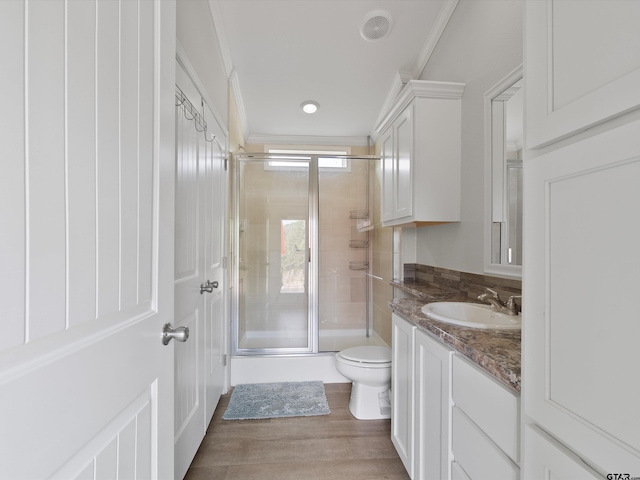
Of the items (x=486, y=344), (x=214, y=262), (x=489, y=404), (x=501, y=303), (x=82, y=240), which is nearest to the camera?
(x=82, y=240)

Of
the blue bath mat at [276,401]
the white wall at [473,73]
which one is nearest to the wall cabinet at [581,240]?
the white wall at [473,73]

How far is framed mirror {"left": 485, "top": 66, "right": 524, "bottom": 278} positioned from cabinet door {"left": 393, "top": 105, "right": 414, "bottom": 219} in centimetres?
43

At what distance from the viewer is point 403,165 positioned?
204 cm

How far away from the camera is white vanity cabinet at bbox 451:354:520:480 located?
0.75m

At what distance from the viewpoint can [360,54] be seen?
237cm

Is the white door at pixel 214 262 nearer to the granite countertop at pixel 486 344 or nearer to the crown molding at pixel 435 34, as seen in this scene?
the granite countertop at pixel 486 344

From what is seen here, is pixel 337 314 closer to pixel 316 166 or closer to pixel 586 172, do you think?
pixel 316 166

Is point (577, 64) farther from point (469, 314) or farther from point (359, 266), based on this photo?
point (359, 266)

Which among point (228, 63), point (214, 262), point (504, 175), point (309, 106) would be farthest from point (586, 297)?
point (309, 106)

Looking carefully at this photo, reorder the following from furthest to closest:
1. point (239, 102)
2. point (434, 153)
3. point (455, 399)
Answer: point (239, 102), point (434, 153), point (455, 399)

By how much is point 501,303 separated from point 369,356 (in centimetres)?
103

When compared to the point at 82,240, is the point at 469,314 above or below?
below

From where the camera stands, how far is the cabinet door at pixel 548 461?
537mm

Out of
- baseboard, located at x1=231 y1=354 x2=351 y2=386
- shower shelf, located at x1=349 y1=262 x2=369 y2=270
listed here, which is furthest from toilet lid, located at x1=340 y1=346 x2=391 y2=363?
shower shelf, located at x1=349 y1=262 x2=369 y2=270
